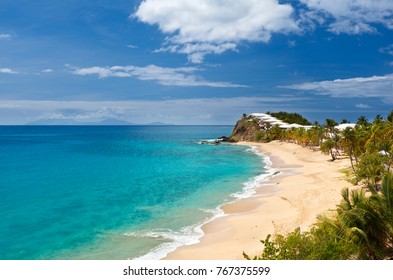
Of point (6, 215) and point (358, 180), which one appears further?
point (358, 180)

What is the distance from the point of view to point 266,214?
31672 millimetres

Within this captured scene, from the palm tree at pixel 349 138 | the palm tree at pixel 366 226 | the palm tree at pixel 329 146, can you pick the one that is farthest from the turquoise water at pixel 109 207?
the palm tree at pixel 349 138

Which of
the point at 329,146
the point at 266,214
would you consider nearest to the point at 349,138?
the point at 329,146

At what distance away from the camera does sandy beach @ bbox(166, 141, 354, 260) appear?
2342 cm

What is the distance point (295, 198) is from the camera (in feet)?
121

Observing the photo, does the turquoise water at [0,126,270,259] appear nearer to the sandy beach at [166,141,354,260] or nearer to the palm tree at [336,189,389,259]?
the sandy beach at [166,141,354,260]

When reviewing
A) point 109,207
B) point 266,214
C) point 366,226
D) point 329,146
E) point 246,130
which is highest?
point 246,130

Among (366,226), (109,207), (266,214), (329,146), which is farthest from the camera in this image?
(329,146)

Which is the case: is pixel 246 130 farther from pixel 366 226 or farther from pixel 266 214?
pixel 366 226

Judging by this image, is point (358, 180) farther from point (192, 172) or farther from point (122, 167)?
point (122, 167)

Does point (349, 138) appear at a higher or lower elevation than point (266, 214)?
higher

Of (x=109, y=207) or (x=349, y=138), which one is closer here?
(x=109, y=207)
